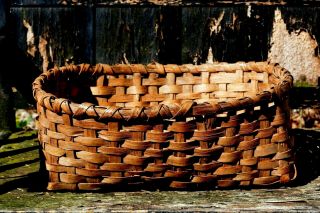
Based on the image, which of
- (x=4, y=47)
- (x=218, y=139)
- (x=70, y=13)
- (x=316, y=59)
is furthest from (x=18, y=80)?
(x=316, y=59)

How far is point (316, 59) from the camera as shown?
286cm

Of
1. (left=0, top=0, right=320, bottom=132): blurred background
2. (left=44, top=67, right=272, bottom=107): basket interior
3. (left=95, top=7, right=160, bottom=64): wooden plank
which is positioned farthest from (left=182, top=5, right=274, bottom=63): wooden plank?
(left=44, top=67, right=272, bottom=107): basket interior

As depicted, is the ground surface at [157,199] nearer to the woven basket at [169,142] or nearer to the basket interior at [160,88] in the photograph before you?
the woven basket at [169,142]

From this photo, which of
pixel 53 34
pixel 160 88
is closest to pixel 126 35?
pixel 53 34

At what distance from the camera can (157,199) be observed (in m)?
1.77

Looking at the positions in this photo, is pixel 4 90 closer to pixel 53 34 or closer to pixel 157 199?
pixel 53 34

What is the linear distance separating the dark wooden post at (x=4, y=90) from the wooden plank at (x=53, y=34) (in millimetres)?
198

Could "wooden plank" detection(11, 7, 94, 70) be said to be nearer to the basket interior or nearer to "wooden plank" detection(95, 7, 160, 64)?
"wooden plank" detection(95, 7, 160, 64)

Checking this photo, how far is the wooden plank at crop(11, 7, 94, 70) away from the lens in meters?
2.69

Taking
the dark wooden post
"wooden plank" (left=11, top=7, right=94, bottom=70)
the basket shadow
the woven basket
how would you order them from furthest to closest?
"wooden plank" (left=11, top=7, right=94, bottom=70)
the dark wooden post
the basket shadow
the woven basket

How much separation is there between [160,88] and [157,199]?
73cm

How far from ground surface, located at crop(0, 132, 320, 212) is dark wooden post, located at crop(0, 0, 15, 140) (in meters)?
0.57

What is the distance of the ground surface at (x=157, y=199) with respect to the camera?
5.56ft

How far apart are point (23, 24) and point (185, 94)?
0.95 metres
